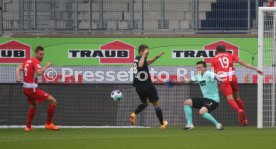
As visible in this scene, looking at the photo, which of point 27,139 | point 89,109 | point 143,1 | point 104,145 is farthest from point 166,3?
point 104,145

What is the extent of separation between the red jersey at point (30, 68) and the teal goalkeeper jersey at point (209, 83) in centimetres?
351

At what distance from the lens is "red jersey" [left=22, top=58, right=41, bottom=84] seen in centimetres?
1872

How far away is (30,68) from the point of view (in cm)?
1878

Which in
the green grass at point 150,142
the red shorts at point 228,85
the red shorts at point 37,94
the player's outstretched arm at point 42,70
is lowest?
the green grass at point 150,142

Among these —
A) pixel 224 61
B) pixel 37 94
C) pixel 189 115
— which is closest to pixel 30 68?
pixel 37 94

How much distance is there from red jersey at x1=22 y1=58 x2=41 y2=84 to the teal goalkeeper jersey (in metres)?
3.51

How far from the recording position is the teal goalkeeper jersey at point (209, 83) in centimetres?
1809

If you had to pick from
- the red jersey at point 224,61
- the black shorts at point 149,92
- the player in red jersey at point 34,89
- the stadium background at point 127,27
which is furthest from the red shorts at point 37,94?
the stadium background at point 127,27

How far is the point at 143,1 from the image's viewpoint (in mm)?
26188

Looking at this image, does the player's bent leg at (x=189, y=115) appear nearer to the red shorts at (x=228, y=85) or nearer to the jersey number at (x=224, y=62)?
the red shorts at (x=228, y=85)

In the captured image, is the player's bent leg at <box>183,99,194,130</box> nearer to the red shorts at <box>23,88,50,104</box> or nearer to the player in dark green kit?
the player in dark green kit

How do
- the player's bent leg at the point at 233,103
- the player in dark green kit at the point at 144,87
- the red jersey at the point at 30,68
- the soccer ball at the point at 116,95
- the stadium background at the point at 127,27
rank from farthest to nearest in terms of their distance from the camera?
the stadium background at the point at 127,27 → the soccer ball at the point at 116,95 → the player in dark green kit at the point at 144,87 → the red jersey at the point at 30,68 → the player's bent leg at the point at 233,103

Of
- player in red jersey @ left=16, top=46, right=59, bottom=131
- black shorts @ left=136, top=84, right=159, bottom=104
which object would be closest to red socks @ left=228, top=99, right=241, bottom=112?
black shorts @ left=136, top=84, right=159, bottom=104

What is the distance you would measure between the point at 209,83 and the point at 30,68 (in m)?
3.97
